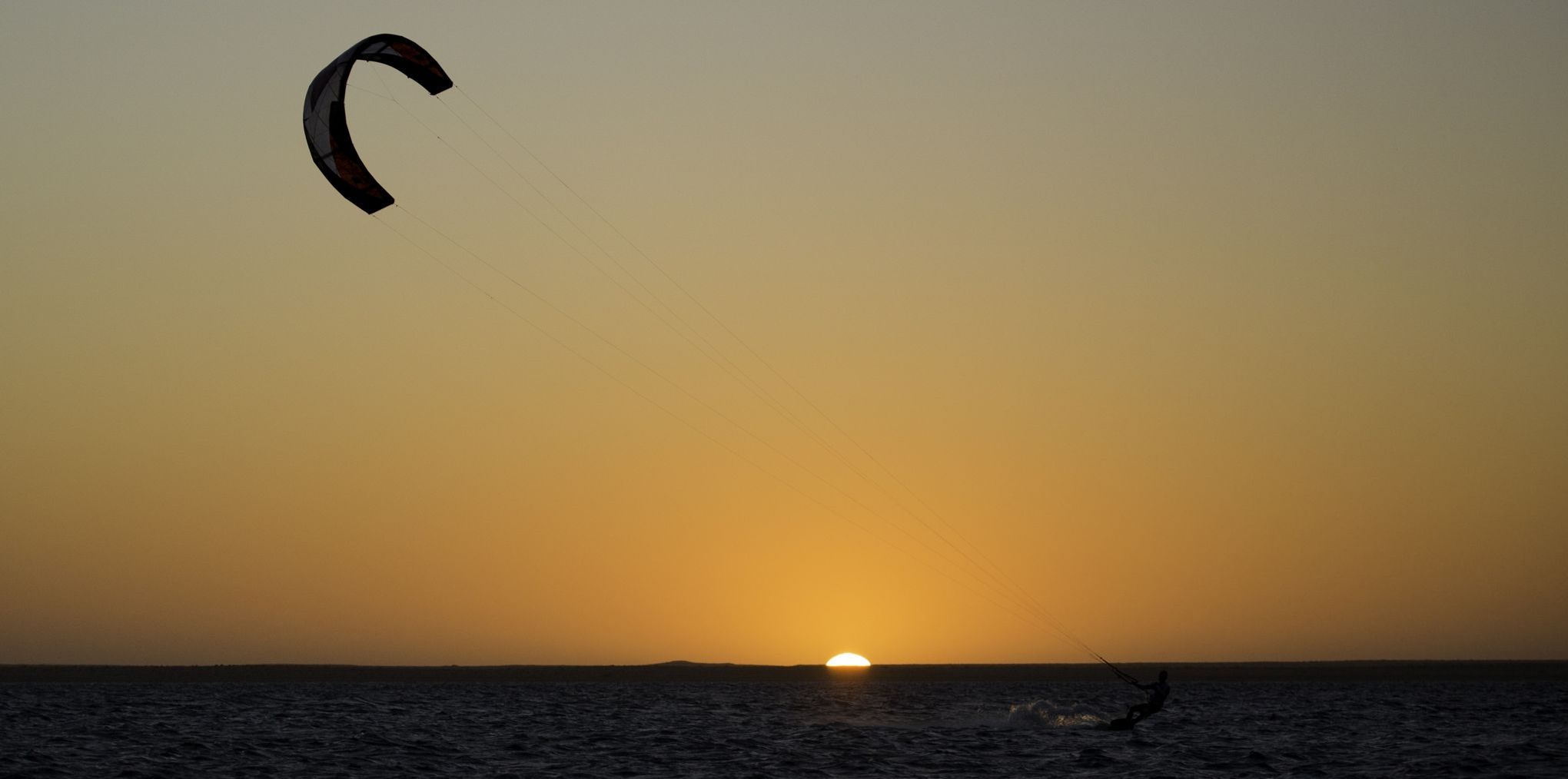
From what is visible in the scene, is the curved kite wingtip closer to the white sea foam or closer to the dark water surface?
the dark water surface

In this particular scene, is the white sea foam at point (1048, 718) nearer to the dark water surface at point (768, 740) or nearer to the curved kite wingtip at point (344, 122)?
the dark water surface at point (768, 740)

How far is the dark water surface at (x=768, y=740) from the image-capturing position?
104ft

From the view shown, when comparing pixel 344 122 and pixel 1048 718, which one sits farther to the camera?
pixel 1048 718

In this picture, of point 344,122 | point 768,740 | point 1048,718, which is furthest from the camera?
point 1048,718

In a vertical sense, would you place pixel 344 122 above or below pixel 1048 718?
above

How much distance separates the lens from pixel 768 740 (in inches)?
1607

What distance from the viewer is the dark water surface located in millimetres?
31594

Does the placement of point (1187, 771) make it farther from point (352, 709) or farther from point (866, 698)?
point (866, 698)

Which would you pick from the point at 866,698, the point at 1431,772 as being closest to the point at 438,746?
the point at 1431,772

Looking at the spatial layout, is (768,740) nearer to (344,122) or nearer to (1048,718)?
(1048,718)

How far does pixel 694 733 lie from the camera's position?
4428cm

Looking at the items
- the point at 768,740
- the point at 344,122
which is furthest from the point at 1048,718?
the point at 344,122

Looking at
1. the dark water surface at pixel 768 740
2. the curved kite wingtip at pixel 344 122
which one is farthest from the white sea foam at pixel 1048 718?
the curved kite wingtip at pixel 344 122

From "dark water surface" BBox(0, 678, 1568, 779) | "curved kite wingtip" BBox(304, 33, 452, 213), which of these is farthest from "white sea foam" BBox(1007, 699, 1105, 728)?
"curved kite wingtip" BBox(304, 33, 452, 213)
